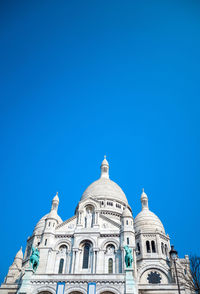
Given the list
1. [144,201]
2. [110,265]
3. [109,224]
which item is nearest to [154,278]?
[110,265]

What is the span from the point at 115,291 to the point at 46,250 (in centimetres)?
1129

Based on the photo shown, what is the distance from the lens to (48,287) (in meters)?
30.5

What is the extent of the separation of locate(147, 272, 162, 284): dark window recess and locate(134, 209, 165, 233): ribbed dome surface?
7219 millimetres

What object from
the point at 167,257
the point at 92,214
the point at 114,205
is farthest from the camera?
the point at 114,205

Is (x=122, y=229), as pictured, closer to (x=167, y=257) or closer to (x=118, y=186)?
(x=167, y=257)

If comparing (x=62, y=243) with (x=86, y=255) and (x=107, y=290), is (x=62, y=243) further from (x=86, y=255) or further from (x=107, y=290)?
(x=107, y=290)

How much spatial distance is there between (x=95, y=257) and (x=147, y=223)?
52.7 ft

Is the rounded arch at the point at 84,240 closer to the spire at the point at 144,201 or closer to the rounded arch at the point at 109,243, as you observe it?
the rounded arch at the point at 109,243

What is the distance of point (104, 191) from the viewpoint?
53.6 meters

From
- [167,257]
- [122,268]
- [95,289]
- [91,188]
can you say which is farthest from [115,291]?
[91,188]

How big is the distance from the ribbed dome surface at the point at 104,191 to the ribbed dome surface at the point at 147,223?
17.2 feet

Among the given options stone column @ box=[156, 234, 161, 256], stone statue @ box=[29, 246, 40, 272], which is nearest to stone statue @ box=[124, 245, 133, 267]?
stone statue @ box=[29, 246, 40, 272]

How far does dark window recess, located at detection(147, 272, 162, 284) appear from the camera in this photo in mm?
41688

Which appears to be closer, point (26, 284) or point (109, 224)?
point (26, 284)
